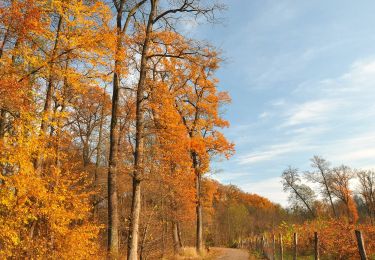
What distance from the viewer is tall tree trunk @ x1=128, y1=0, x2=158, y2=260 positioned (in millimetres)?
12453

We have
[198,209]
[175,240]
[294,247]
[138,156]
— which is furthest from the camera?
[198,209]

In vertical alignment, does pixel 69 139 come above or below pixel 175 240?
Result: above

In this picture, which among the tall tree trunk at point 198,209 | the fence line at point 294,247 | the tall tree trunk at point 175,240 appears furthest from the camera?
the tall tree trunk at point 198,209

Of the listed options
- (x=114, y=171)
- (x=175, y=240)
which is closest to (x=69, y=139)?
(x=114, y=171)

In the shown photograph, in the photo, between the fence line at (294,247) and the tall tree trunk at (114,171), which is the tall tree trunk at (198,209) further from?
Result: the tall tree trunk at (114,171)

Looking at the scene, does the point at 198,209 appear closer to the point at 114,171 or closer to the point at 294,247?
the point at 294,247

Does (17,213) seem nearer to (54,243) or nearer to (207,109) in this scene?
(54,243)

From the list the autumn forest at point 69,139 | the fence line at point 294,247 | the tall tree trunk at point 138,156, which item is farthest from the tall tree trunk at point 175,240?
the tall tree trunk at point 138,156

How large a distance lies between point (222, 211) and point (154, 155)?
163 ft

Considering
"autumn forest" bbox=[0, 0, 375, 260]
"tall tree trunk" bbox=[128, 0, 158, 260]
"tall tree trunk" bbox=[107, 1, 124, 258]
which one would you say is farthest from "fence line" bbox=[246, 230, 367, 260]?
"tall tree trunk" bbox=[107, 1, 124, 258]

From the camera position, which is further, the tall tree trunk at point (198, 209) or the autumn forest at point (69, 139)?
the tall tree trunk at point (198, 209)

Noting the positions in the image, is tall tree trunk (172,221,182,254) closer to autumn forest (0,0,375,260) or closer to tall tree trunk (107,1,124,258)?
autumn forest (0,0,375,260)

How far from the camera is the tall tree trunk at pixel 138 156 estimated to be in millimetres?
12453

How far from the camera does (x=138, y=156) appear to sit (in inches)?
523
